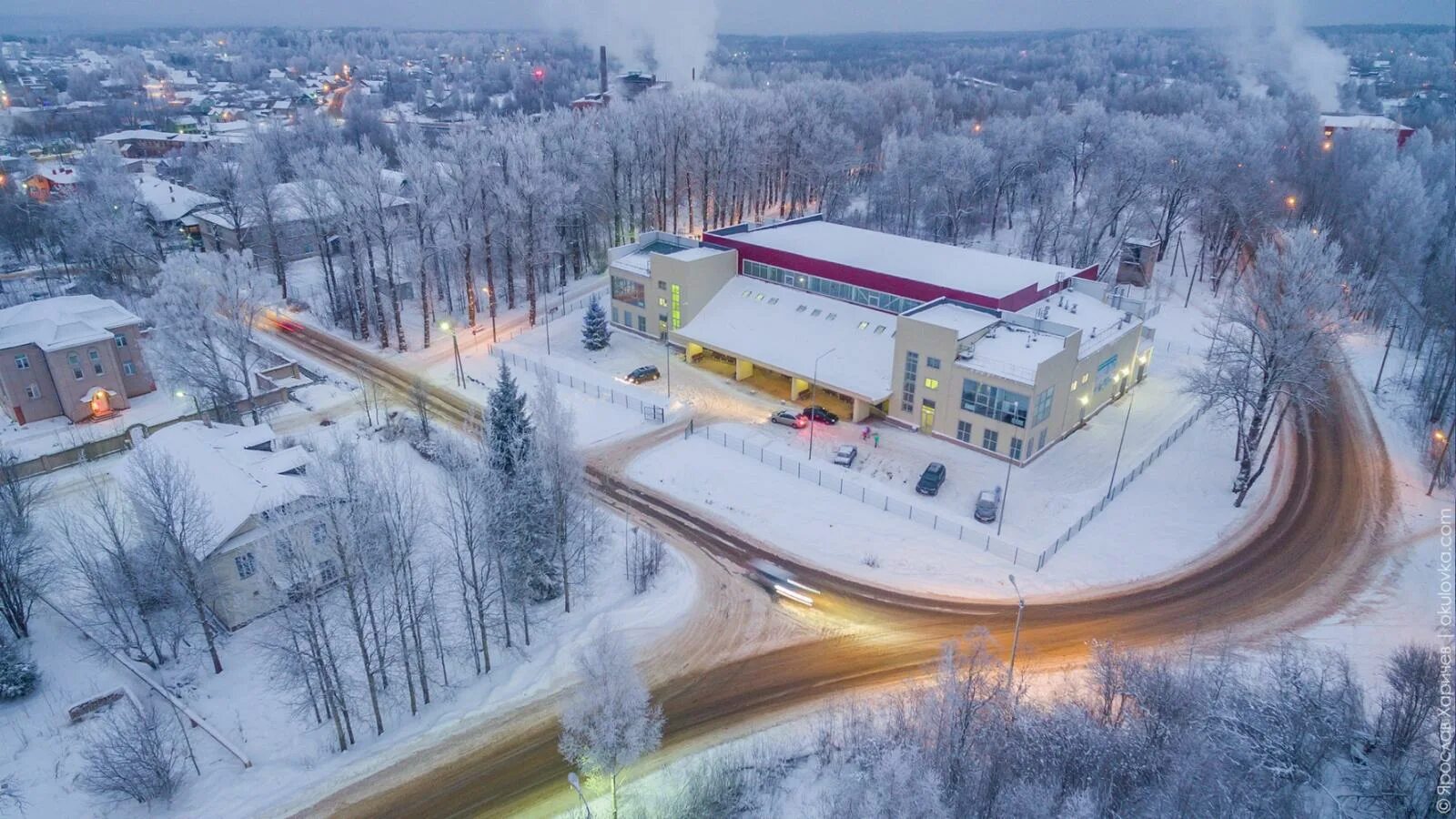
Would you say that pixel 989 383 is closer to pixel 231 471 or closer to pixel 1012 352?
pixel 1012 352

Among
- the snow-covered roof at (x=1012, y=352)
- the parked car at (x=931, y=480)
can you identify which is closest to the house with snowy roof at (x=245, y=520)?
the parked car at (x=931, y=480)

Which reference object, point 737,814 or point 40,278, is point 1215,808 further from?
point 40,278

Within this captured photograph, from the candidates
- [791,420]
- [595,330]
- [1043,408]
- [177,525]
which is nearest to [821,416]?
[791,420]

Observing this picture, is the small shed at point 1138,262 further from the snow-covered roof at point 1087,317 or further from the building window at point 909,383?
the building window at point 909,383

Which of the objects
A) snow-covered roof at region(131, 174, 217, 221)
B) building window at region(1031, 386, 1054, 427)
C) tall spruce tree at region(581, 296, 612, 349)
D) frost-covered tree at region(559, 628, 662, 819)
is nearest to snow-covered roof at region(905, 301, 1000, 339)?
building window at region(1031, 386, 1054, 427)

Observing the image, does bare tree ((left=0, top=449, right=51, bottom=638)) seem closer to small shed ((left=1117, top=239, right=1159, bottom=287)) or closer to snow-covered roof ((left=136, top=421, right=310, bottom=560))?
snow-covered roof ((left=136, top=421, right=310, bottom=560))

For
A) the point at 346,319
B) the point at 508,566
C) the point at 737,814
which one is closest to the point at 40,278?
the point at 346,319
